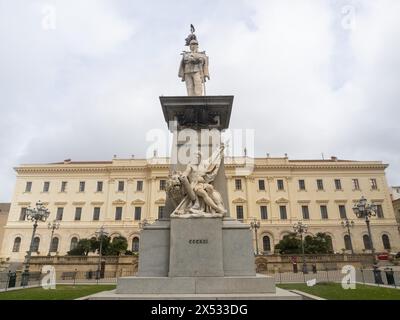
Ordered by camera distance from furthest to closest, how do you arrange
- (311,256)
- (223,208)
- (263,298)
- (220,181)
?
(311,256) < (220,181) < (223,208) < (263,298)

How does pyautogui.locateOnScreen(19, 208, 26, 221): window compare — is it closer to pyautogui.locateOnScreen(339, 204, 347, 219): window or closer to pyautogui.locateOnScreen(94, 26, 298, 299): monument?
pyautogui.locateOnScreen(94, 26, 298, 299): monument

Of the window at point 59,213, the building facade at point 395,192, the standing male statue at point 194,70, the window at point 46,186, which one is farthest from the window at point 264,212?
the standing male statue at point 194,70

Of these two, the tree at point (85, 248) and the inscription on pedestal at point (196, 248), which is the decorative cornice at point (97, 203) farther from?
the inscription on pedestal at point (196, 248)

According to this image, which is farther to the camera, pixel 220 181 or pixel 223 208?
pixel 220 181

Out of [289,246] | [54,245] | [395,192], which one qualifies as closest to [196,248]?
[289,246]

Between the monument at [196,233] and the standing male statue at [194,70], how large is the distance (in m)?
0.91

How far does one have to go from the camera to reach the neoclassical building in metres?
48.9

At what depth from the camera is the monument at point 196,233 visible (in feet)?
20.8

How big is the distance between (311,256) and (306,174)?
24.8 meters

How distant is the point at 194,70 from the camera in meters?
9.62

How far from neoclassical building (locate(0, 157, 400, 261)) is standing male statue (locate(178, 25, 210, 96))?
38.5m
